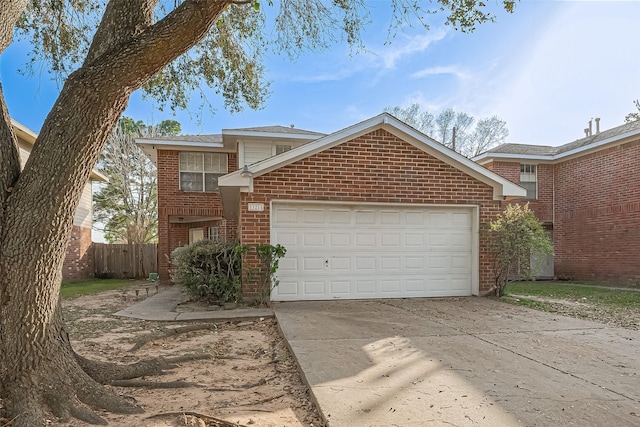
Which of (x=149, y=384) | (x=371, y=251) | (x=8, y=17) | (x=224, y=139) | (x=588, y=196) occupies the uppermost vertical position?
(x=224, y=139)

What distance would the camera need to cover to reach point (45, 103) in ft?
19.3

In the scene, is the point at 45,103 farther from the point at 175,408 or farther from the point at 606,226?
the point at 606,226

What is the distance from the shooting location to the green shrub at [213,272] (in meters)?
7.29

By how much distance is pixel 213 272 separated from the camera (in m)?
7.41

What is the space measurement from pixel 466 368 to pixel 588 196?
512 inches

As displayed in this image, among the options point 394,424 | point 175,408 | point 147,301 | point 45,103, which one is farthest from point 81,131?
point 147,301

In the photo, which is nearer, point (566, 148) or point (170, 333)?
point (170, 333)

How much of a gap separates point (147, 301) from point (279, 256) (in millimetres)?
3847

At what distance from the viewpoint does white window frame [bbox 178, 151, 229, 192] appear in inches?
530

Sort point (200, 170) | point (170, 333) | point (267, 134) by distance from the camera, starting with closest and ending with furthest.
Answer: point (170, 333), point (267, 134), point (200, 170)

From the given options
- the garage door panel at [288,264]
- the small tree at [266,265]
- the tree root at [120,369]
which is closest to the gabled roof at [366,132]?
the small tree at [266,265]

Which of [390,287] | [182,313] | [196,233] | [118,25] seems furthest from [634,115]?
[118,25]

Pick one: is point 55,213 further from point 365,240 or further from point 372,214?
point 372,214

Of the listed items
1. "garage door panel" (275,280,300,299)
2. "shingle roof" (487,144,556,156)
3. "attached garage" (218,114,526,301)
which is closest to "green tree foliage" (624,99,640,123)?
"shingle roof" (487,144,556,156)
